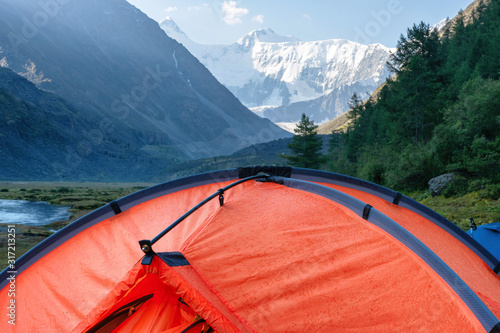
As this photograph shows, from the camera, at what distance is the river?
70.3 feet

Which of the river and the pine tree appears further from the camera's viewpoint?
the pine tree

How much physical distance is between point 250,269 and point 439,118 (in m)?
27.9

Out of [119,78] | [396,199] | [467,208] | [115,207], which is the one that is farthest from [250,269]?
[119,78]

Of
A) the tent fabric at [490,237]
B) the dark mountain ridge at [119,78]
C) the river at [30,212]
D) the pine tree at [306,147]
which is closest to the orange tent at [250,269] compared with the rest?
the tent fabric at [490,237]

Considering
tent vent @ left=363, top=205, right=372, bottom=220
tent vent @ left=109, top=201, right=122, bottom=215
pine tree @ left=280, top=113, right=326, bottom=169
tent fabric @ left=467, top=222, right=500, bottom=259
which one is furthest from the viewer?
pine tree @ left=280, top=113, right=326, bottom=169

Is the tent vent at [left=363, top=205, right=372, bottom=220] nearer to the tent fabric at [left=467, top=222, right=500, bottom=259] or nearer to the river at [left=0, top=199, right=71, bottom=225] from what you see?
the tent fabric at [left=467, top=222, right=500, bottom=259]

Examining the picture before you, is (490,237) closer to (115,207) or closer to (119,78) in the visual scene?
(115,207)

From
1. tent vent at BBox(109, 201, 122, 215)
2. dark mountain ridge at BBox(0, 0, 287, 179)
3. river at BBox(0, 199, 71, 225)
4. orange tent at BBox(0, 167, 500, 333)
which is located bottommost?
river at BBox(0, 199, 71, 225)

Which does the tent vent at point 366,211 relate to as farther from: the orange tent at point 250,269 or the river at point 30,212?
the river at point 30,212

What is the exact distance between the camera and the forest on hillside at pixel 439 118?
16469 mm

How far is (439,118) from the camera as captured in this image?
2602 cm

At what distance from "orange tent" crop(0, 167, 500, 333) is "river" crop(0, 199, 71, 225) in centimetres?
2001

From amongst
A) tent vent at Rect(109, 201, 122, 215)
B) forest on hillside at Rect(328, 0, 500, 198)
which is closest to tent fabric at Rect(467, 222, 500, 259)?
tent vent at Rect(109, 201, 122, 215)

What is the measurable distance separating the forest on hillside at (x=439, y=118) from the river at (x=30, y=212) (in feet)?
71.9
